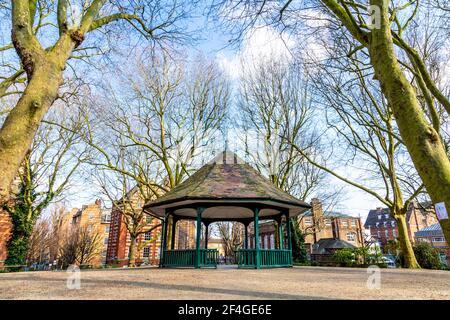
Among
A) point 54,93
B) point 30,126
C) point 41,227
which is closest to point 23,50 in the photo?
point 54,93

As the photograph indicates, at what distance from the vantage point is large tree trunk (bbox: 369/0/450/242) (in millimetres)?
3016

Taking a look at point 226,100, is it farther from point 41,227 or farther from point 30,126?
point 41,227

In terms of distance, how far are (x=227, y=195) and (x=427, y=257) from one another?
12.2 metres

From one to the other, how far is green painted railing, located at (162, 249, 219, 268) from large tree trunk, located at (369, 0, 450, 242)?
9995mm

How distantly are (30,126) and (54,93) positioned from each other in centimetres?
71

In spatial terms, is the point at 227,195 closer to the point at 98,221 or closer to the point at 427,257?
the point at 427,257

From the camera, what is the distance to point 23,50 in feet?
13.5

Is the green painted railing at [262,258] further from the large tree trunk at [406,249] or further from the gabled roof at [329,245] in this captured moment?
the gabled roof at [329,245]

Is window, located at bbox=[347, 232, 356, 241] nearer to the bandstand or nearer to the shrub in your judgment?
the shrub

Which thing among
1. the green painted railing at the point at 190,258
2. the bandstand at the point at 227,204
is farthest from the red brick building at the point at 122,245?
the bandstand at the point at 227,204

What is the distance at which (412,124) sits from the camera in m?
3.37

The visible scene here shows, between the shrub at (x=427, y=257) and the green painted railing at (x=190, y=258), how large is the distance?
11.6 m

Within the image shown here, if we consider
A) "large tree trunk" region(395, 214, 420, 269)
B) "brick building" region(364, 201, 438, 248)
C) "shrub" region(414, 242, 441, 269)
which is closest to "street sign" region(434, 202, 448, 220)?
"large tree trunk" region(395, 214, 420, 269)
